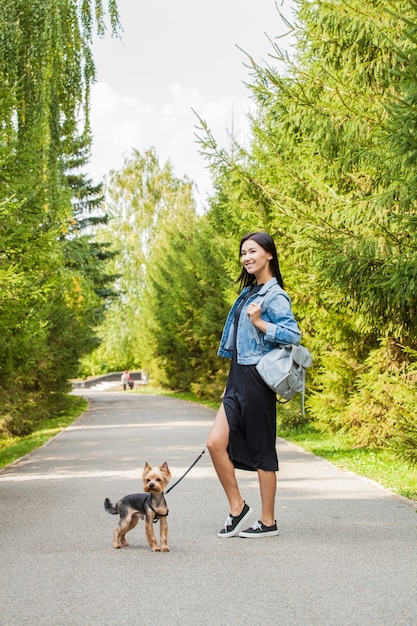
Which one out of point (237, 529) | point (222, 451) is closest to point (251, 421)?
point (222, 451)

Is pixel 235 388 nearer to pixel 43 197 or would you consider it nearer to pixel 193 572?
pixel 193 572

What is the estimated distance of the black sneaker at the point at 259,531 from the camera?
6207mm

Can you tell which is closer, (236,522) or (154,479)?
(154,479)

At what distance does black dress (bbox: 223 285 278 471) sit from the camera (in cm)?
613

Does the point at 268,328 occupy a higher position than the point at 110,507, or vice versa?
the point at 268,328

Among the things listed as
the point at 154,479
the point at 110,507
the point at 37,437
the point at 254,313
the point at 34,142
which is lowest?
the point at 37,437

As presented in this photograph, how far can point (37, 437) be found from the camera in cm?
1942

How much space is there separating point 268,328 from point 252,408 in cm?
58

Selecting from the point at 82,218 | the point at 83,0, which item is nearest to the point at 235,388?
the point at 83,0

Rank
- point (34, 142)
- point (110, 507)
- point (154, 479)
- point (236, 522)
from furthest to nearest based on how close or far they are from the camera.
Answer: point (34, 142) → point (236, 522) → point (110, 507) → point (154, 479)

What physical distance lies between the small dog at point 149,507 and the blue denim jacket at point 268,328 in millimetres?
1018

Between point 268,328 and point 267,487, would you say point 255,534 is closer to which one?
point 267,487

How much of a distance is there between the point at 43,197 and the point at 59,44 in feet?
8.09

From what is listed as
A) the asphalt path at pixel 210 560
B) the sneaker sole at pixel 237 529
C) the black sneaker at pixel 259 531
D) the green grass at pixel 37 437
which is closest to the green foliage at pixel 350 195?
the asphalt path at pixel 210 560
